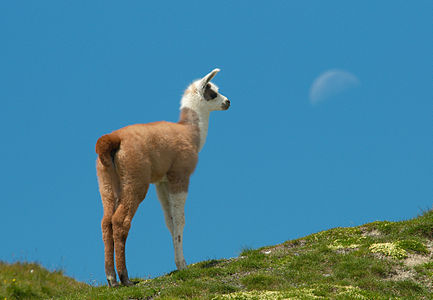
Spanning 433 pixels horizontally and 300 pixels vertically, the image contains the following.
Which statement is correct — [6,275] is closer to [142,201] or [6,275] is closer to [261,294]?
[142,201]

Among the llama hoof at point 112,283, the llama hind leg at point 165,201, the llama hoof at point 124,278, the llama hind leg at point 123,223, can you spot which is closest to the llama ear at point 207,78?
the llama hind leg at point 165,201

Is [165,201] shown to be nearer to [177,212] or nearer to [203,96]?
[177,212]

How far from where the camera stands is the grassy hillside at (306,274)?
1275 centimetres

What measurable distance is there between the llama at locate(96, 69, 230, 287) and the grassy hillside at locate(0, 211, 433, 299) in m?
1.18

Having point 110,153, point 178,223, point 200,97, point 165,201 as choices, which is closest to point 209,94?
point 200,97

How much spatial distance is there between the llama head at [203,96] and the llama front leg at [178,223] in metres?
3.59

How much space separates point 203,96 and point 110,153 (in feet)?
14.8

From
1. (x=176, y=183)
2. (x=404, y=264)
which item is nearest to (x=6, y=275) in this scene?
(x=176, y=183)

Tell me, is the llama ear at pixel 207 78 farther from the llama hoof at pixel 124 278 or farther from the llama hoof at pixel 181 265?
the llama hoof at pixel 124 278

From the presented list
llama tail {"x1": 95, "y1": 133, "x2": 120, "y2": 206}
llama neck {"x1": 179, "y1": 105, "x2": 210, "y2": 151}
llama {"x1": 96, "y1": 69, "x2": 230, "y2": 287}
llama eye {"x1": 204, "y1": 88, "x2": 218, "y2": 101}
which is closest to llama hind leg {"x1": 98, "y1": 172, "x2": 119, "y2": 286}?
llama {"x1": 96, "y1": 69, "x2": 230, "y2": 287}

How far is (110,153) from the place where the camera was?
14.3 meters

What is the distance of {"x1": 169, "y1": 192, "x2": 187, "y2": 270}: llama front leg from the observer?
599 inches

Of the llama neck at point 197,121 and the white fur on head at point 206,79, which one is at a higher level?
the white fur on head at point 206,79

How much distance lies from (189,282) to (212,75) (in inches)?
283
